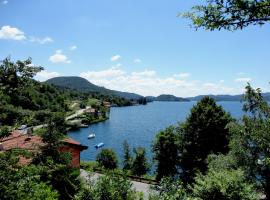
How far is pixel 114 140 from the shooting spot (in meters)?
93.5

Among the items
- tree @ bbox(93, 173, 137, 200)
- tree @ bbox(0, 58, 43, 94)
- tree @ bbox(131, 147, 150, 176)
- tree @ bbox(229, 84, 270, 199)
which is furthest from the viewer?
tree @ bbox(131, 147, 150, 176)

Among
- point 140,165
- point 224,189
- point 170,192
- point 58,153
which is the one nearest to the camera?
point 170,192

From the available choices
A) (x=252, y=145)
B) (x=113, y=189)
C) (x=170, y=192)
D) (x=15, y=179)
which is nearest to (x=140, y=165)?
(x=252, y=145)

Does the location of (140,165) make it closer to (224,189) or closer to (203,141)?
(203,141)

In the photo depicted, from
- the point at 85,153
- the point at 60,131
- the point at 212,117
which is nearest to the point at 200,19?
the point at 60,131

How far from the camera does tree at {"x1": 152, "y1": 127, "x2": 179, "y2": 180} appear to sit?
37.7 metres

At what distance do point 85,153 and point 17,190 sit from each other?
228 feet

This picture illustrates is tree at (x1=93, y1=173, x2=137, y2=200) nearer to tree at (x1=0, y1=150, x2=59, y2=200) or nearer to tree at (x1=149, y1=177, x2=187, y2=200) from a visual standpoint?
tree at (x1=149, y1=177, x2=187, y2=200)

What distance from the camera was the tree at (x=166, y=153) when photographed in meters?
37.7

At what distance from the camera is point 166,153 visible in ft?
124

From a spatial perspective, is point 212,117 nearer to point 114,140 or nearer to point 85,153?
point 85,153

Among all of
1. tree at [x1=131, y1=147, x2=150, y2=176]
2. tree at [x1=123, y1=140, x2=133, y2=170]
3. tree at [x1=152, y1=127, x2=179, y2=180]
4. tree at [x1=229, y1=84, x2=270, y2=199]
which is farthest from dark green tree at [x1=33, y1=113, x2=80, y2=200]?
tree at [x1=123, y1=140, x2=133, y2=170]

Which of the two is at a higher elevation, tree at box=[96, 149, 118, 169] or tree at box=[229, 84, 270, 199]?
tree at box=[229, 84, 270, 199]

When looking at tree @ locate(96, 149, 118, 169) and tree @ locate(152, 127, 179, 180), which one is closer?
tree @ locate(152, 127, 179, 180)
